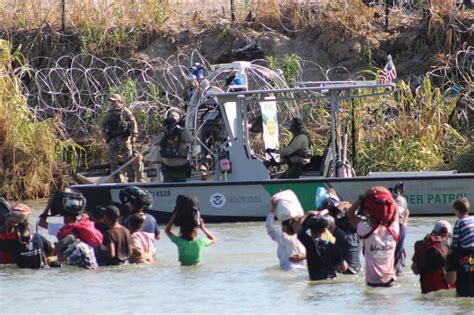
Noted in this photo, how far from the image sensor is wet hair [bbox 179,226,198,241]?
1628 centimetres

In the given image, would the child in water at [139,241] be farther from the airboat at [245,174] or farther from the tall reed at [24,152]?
the tall reed at [24,152]

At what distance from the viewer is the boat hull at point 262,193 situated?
20.5 metres

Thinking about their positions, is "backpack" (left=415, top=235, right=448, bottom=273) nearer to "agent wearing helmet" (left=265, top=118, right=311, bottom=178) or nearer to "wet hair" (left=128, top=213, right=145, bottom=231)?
"wet hair" (left=128, top=213, right=145, bottom=231)

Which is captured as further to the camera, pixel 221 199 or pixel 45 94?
pixel 45 94

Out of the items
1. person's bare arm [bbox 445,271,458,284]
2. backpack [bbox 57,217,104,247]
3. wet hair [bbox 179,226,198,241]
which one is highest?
backpack [bbox 57,217,104,247]

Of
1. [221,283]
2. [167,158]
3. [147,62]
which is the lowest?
[221,283]

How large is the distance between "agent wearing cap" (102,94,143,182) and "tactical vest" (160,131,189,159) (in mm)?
2217

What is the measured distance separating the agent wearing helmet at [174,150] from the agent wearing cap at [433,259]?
7901mm

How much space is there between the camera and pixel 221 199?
2102 cm

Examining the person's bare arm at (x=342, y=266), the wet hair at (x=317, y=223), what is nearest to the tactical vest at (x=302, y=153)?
the person's bare arm at (x=342, y=266)

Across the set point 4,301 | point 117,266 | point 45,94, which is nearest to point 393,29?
point 45,94

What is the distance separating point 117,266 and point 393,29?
46.7ft

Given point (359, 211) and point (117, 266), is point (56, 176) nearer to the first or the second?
point (117, 266)

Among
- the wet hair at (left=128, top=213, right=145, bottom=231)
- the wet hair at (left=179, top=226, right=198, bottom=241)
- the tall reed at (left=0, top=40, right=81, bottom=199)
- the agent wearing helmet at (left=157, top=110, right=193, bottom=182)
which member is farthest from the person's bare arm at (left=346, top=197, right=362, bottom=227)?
the tall reed at (left=0, top=40, right=81, bottom=199)
